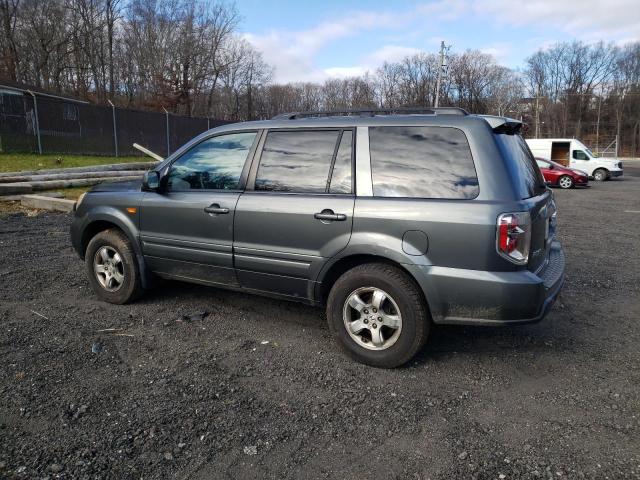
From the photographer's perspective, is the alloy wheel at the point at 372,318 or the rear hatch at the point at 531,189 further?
the alloy wheel at the point at 372,318

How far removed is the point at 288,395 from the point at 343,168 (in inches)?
67.0

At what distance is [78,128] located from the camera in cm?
2091

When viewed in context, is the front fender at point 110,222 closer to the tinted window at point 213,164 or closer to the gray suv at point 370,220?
the gray suv at point 370,220

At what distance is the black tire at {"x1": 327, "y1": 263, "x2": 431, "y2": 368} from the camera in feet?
10.7

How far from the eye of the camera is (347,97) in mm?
78438

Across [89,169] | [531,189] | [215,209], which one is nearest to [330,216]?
[215,209]

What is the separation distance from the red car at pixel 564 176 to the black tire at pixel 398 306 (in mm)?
19880

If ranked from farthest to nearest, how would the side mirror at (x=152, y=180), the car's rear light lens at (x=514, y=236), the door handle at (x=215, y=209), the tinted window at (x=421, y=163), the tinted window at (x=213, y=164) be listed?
the side mirror at (x=152, y=180)
the tinted window at (x=213, y=164)
the door handle at (x=215, y=209)
the tinted window at (x=421, y=163)
the car's rear light lens at (x=514, y=236)

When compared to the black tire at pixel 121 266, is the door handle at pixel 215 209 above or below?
above

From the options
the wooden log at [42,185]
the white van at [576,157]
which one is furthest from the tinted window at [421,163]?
the white van at [576,157]

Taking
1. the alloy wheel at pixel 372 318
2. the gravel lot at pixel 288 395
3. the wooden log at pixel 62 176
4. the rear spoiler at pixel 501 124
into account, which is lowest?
the gravel lot at pixel 288 395

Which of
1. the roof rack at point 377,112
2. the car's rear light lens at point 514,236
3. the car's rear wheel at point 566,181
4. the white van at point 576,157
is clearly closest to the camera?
the car's rear light lens at point 514,236

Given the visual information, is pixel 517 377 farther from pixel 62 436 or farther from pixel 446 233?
pixel 62 436

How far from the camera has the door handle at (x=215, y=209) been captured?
399 cm
